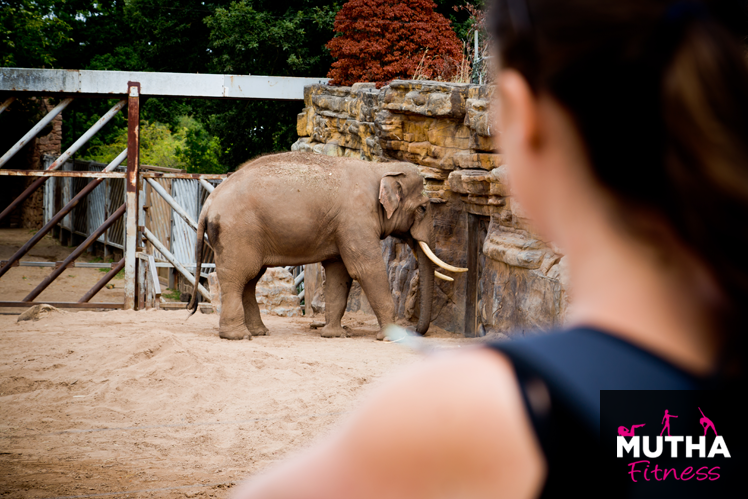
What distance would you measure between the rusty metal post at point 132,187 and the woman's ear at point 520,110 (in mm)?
10192

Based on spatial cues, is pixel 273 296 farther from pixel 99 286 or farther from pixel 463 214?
pixel 463 214

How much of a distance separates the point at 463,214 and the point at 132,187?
4.69m

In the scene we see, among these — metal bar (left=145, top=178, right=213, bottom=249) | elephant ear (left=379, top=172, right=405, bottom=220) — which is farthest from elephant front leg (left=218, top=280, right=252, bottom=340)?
metal bar (left=145, top=178, right=213, bottom=249)

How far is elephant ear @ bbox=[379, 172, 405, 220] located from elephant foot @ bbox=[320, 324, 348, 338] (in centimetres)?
142

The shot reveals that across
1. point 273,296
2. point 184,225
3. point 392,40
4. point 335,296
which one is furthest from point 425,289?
point 184,225

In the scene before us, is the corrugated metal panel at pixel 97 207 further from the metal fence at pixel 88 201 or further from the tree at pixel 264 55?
the tree at pixel 264 55

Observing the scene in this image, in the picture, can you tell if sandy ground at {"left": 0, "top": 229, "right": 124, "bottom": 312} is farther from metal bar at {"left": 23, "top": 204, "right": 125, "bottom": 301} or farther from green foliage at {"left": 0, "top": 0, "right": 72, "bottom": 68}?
green foliage at {"left": 0, "top": 0, "right": 72, "bottom": 68}

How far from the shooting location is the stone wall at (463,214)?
6.74 meters

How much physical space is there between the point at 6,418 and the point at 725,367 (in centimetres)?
531

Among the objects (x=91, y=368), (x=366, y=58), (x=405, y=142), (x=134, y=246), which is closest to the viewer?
(x=91, y=368)

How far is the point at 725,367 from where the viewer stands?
21.6 inches

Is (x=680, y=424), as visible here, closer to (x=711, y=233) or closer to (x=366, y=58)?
(x=711, y=233)

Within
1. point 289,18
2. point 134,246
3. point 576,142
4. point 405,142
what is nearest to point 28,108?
point 289,18

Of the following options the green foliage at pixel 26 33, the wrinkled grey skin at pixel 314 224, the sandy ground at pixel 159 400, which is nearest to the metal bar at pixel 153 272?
A: the sandy ground at pixel 159 400
